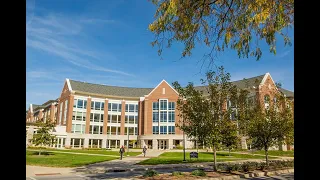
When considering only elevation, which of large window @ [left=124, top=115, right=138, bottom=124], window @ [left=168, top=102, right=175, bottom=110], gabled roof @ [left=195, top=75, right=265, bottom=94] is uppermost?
gabled roof @ [left=195, top=75, right=265, bottom=94]

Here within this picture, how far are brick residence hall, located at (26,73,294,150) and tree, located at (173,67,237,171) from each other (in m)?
40.5

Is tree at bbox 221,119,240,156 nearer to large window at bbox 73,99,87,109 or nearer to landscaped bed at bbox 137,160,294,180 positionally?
landscaped bed at bbox 137,160,294,180

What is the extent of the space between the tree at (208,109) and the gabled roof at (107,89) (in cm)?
4644

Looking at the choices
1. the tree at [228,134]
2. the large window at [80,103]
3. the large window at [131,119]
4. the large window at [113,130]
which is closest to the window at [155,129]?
the large window at [131,119]

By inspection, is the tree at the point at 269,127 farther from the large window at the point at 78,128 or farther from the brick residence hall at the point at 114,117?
the large window at the point at 78,128

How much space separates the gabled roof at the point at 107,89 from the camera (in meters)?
63.4

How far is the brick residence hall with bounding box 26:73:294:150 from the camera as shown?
60.0 m

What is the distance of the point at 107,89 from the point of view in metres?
68.2

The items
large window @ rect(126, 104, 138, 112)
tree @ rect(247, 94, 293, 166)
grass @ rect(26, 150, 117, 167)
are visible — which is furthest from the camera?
large window @ rect(126, 104, 138, 112)

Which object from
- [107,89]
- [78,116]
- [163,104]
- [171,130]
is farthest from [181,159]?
[107,89]

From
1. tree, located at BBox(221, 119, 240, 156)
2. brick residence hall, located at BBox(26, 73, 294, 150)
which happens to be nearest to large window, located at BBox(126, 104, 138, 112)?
brick residence hall, located at BBox(26, 73, 294, 150)

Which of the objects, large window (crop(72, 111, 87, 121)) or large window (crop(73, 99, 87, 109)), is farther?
large window (crop(73, 99, 87, 109))
